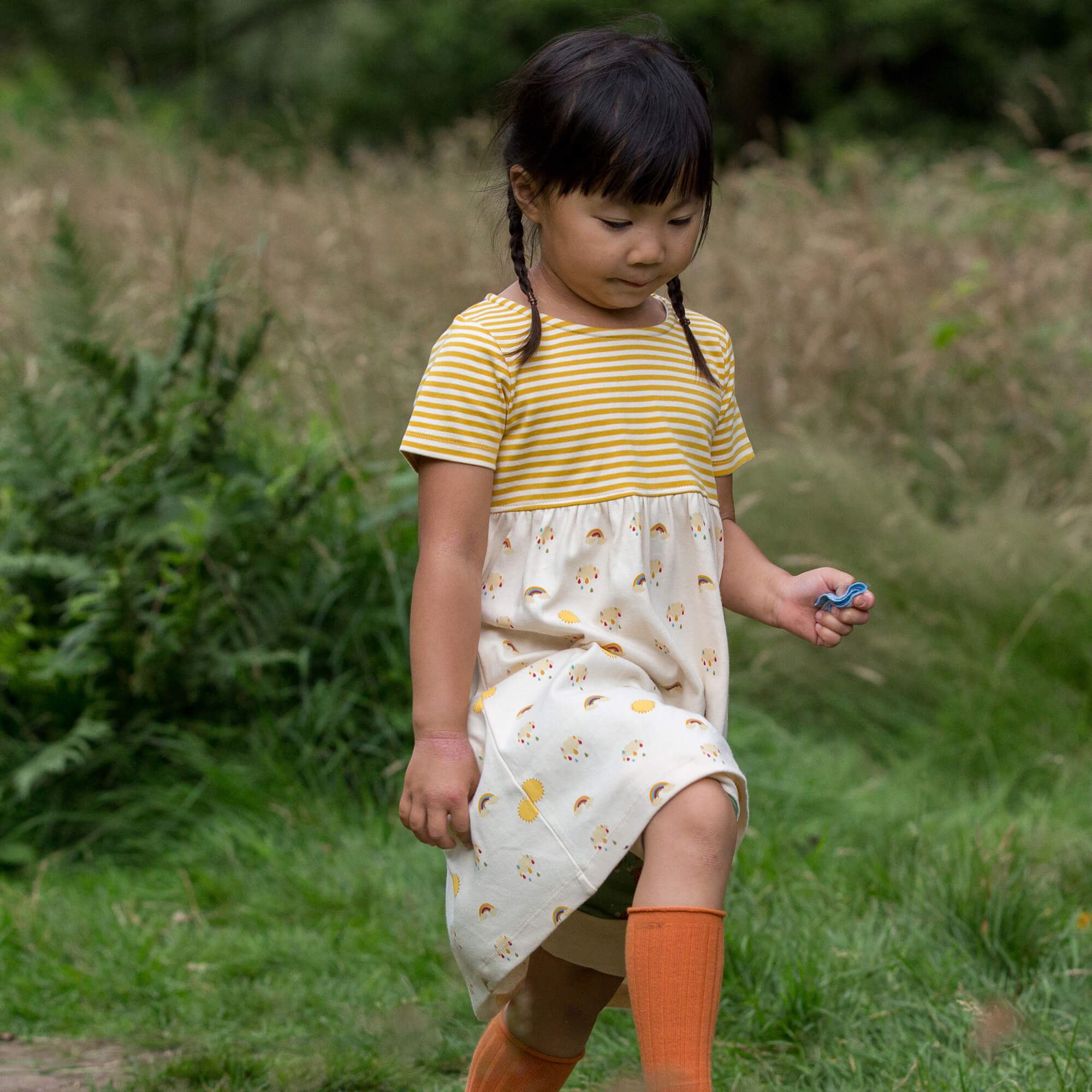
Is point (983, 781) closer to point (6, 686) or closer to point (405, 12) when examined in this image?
point (6, 686)

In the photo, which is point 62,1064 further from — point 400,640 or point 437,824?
point 400,640

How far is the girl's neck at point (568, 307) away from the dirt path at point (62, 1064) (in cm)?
150

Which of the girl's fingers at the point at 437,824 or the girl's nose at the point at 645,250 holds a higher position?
the girl's nose at the point at 645,250

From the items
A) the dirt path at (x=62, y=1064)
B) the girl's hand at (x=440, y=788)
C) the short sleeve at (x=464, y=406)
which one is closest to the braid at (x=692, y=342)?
the short sleeve at (x=464, y=406)

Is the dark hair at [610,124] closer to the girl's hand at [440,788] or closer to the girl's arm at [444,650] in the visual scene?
the girl's arm at [444,650]

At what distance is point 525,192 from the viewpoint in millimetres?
1885

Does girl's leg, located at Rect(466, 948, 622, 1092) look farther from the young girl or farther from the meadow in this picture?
the meadow

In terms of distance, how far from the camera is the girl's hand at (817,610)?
1861mm

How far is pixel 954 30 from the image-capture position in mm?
17500

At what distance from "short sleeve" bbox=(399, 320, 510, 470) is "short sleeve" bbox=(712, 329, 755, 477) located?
39cm

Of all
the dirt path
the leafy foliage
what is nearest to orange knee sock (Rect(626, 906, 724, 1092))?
the dirt path

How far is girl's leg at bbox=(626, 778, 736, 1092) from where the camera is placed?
1564 mm

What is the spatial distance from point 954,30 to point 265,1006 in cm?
1759

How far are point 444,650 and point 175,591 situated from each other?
2004 mm
